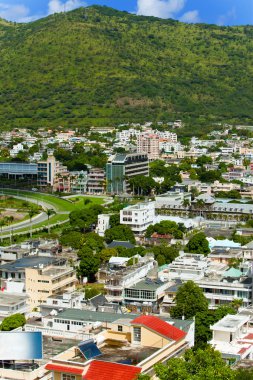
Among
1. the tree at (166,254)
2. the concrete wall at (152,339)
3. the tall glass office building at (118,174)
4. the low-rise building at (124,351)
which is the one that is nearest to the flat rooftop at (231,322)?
the low-rise building at (124,351)

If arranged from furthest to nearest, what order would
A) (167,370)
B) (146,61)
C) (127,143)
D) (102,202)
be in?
(146,61) < (127,143) < (102,202) < (167,370)

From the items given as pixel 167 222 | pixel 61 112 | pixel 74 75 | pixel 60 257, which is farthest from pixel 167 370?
pixel 74 75

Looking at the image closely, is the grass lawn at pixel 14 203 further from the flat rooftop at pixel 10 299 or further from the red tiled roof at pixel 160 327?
the red tiled roof at pixel 160 327

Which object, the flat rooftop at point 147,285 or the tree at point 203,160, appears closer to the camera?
the flat rooftop at point 147,285

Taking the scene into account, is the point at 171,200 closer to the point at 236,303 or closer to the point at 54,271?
the point at 54,271

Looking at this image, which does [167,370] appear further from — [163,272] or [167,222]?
[167,222]

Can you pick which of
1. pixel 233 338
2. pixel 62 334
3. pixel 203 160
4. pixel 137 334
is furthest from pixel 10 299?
pixel 203 160
